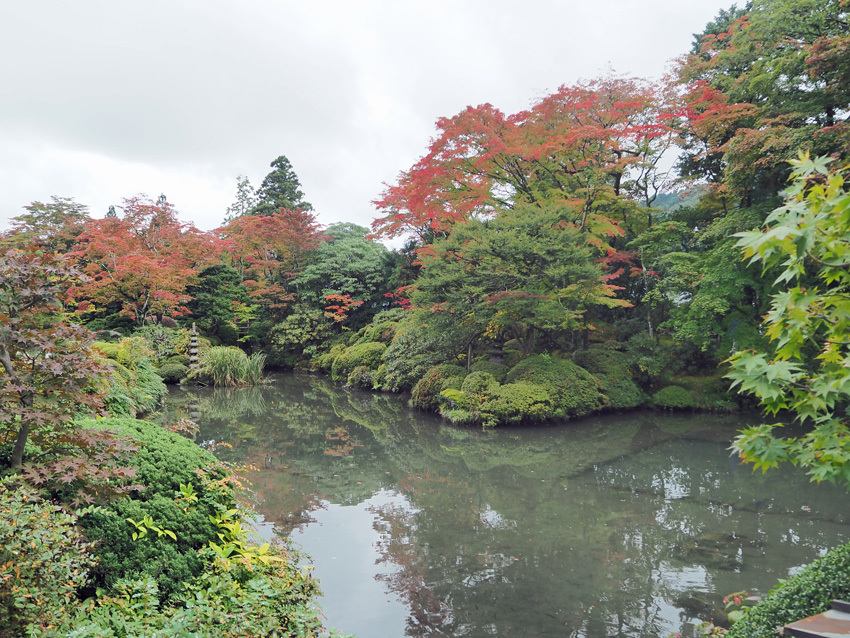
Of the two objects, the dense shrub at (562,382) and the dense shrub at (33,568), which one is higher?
the dense shrub at (562,382)

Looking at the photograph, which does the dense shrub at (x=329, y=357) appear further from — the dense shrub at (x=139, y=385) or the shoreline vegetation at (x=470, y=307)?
the dense shrub at (x=139, y=385)

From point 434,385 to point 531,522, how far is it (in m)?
6.11

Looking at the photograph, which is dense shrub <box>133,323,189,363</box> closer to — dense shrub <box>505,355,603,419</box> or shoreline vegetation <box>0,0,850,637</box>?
shoreline vegetation <box>0,0,850,637</box>

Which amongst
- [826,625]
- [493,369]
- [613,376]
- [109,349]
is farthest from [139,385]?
[826,625]

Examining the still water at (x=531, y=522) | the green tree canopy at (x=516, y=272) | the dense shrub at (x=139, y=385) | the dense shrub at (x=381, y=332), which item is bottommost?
the still water at (x=531, y=522)

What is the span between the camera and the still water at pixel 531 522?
11.6 feet

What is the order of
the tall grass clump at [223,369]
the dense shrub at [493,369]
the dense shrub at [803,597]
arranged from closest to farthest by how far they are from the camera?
the dense shrub at [803,597], the dense shrub at [493,369], the tall grass clump at [223,369]

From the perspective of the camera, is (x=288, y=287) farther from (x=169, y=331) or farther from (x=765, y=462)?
(x=765, y=462)

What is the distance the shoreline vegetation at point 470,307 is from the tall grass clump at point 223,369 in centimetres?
9

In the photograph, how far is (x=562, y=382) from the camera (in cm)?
993

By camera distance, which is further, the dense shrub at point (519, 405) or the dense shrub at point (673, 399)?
the dense shrub at point (673, 399)

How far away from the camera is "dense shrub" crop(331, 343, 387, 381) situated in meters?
14.9

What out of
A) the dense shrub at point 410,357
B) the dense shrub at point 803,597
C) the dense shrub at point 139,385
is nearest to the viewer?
the dense shrub at point 803,597

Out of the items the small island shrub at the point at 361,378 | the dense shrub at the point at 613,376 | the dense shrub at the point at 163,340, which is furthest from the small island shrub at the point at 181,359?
the dense shrub at the point at 613,376
